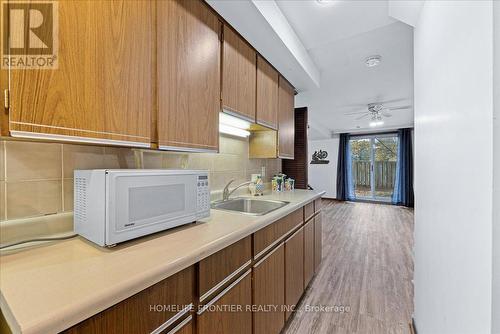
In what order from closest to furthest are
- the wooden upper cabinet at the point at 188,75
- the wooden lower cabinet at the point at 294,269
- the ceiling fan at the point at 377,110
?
the wooden upper cabinet at the point at 188,75 → the wooden lower cabinet at the point at 294,269 → the ceiling fan at the point at 377,110

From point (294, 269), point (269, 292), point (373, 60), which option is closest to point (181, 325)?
point (269, 292)

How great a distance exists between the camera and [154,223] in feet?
2.97

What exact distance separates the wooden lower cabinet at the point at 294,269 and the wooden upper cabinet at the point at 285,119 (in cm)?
94

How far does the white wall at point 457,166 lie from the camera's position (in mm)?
565

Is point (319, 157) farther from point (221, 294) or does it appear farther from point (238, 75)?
point (221, 294)

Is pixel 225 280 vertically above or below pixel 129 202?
below

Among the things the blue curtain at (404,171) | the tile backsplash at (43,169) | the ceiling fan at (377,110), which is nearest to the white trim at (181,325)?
the tile backsplash at (43,169)

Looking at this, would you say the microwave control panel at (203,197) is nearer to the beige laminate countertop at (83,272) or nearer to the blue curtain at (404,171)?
the beige laminate countertop at (83,272)

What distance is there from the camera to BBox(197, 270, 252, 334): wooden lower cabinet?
0.86m

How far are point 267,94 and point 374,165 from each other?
637cm

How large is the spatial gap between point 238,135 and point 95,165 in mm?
1342

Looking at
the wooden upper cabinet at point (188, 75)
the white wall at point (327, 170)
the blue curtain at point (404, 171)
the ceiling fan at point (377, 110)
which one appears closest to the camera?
the wooden upper cabinet at point (188, 75)

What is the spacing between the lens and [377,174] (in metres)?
6.98

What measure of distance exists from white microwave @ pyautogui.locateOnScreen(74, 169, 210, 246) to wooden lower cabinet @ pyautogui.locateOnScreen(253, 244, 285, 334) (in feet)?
1.76
